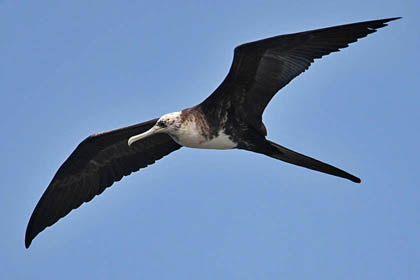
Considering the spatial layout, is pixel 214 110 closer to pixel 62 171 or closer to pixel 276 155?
pixel 276 155

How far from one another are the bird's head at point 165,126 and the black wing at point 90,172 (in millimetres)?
678

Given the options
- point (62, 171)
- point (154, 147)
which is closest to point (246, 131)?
point (154, 147)

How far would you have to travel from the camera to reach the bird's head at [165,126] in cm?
729

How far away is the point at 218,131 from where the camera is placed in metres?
7.23

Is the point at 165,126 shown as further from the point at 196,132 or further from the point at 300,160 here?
the point at 300,160

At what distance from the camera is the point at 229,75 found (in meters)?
6.99

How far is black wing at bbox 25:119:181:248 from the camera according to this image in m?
8.15

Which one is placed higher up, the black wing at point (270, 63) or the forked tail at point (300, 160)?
the black wing at point (270, 63)

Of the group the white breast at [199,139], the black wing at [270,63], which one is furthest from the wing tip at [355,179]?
the white breast at [199,139]

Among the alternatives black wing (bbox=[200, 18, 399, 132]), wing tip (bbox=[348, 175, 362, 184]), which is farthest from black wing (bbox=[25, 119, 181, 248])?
wing tip (bbox=[348, 175, 362, 184])

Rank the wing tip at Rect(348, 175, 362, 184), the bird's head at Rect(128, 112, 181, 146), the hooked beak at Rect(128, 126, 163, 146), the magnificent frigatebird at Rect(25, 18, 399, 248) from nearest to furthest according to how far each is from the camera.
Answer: the magnificent frigatebird at Rect(25, 18, 399, 248) → the wing tip at Rect(348, 175, 362, 184) → the bird's head at Rect(128, 112, 181, 146) → the hooked beak at Rect(128, 126, 163, 146)

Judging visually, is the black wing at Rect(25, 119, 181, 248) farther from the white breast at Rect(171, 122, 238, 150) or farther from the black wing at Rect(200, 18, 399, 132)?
the black wing at Rect(200, 18, 399, 132)

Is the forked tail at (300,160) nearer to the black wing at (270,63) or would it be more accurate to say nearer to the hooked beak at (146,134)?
the black wing at (270,63)

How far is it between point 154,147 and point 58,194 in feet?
3.36
